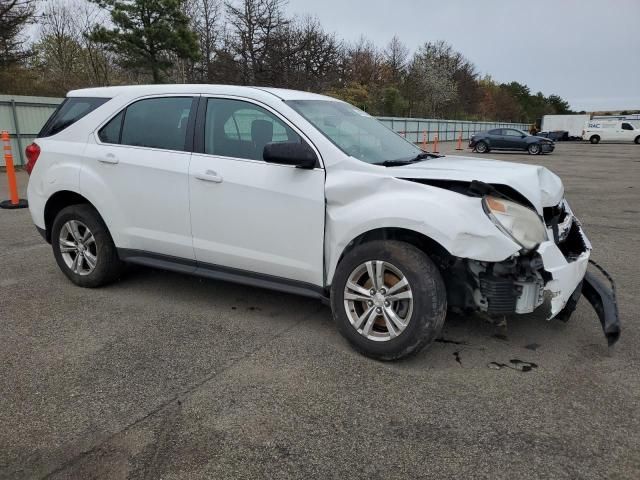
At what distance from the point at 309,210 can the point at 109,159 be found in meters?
1.96

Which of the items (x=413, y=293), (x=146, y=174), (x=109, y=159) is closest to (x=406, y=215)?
(x=413, y=293)

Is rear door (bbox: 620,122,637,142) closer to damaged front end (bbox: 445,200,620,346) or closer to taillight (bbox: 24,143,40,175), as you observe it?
damaged front end (bbox: 445,200,620,346)

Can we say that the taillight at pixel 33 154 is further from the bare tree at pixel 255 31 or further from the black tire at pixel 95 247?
the bare tree at pixel 255 31

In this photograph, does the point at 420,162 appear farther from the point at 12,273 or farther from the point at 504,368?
the point at 12,273

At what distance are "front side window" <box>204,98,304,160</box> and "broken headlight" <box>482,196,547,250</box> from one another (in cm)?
149

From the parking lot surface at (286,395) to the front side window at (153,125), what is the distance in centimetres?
138

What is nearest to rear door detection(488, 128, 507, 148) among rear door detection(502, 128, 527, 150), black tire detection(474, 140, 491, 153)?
rear door detection(502, 128, 527, 150)

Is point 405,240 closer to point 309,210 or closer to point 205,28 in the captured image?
point 309,210

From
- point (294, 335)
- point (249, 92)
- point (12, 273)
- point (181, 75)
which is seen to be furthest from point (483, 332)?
point (181, 75)

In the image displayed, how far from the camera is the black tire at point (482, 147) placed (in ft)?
96.5

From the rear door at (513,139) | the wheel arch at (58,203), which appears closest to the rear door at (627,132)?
the rear door at (513,139)

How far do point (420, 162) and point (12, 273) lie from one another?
169 inches

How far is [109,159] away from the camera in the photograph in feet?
14.6

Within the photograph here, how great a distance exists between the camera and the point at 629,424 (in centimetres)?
276
